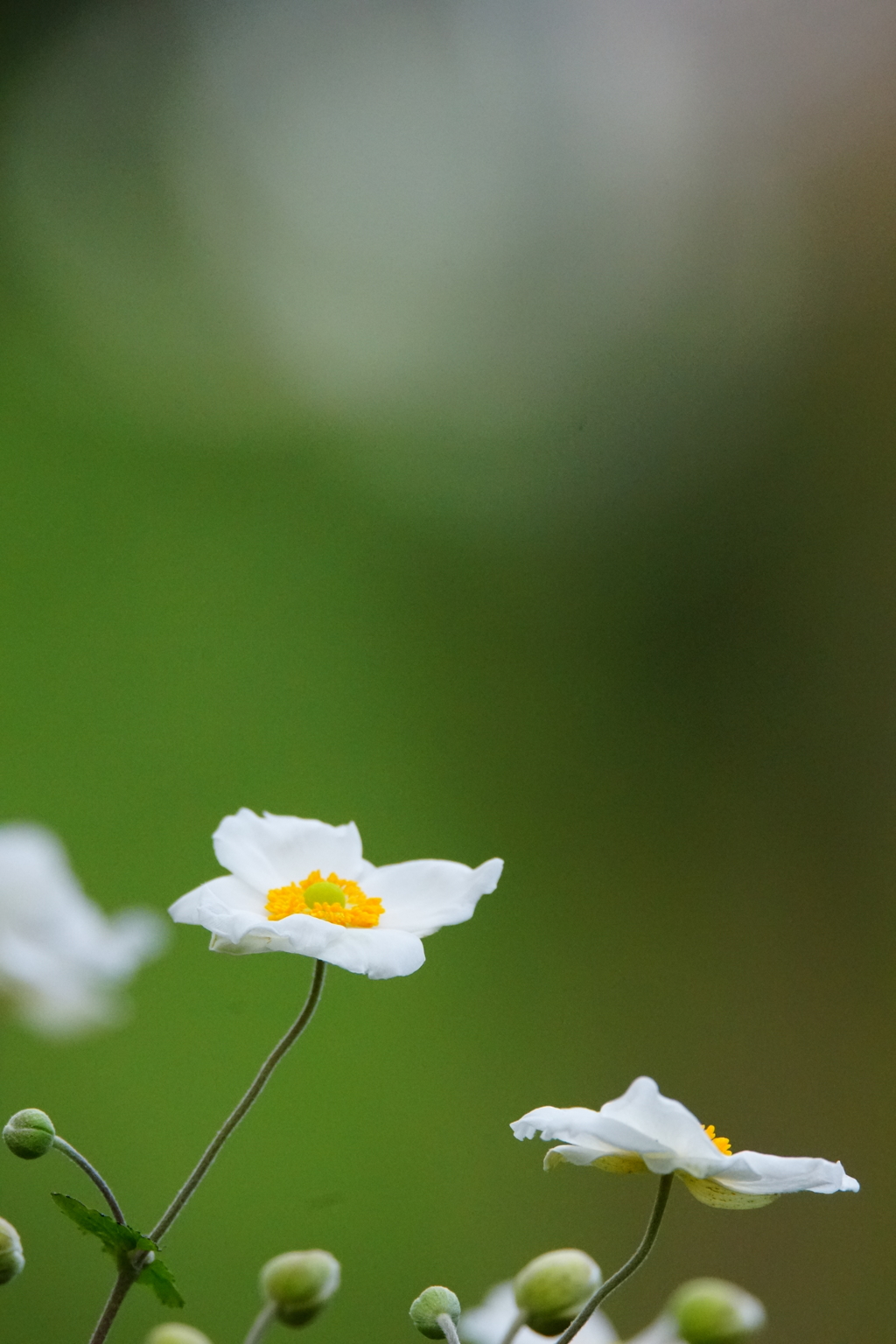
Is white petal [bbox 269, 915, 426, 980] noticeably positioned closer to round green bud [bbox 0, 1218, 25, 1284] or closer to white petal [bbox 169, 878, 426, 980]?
white petal [bbox 169, 878, 426, 980]

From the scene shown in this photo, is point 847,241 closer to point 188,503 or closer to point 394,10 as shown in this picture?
point 394,10

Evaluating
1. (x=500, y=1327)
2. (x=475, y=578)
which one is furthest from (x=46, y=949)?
(x=475, y=578)

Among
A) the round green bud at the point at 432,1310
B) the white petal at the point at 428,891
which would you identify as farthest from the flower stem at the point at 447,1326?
the white petal at the point at 428,891

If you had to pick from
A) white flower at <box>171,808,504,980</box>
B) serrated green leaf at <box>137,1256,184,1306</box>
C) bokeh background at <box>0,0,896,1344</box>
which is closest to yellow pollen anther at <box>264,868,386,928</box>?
white flower at <box>171,808,504,980</box>

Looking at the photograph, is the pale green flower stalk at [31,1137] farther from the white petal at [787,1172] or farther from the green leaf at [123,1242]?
the white petal at [787,1172]

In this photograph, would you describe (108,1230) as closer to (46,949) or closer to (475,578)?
(46,949)
